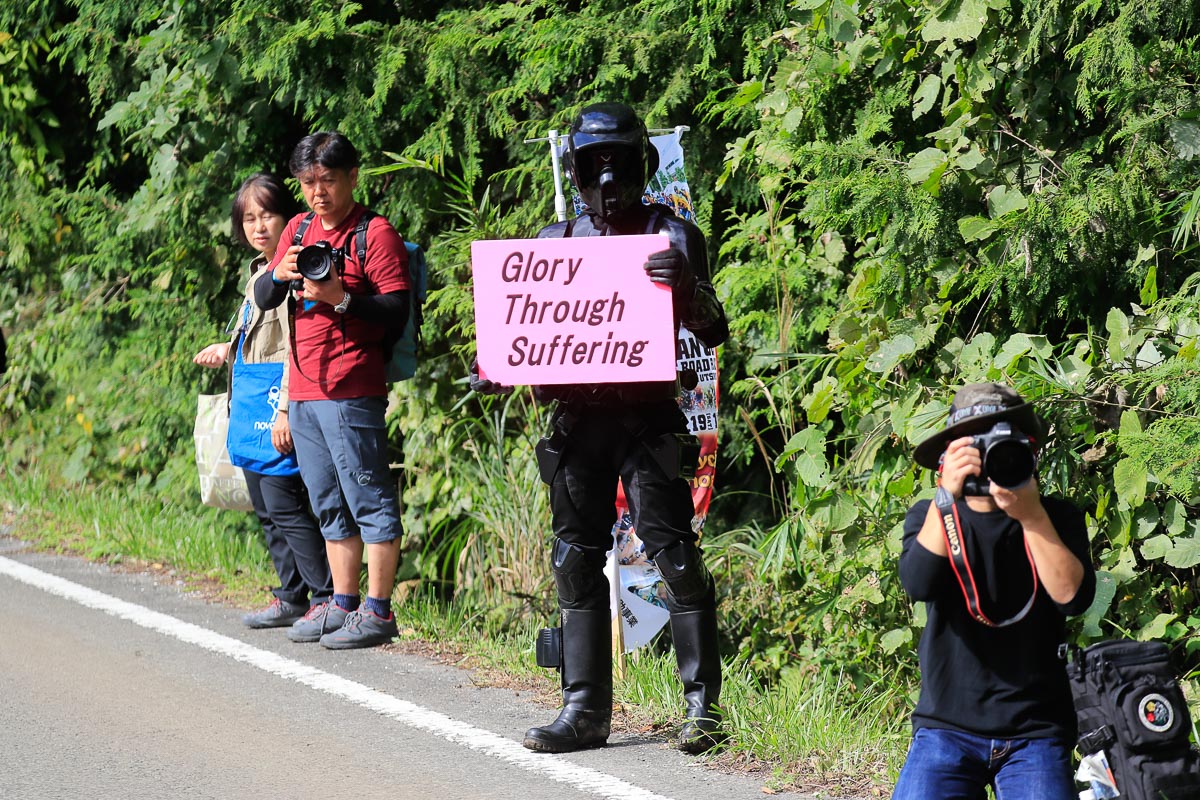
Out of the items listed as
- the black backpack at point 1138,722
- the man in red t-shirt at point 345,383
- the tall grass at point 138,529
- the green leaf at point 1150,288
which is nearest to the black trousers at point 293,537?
the man in red t-shirt at point 345,383

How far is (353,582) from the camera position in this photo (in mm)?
6184

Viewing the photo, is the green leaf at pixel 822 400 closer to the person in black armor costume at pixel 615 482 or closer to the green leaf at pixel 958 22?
the person in black armor costume at pixel 615 482

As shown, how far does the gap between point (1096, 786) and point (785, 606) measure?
291cm

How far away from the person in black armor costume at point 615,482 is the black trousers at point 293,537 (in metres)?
2.14

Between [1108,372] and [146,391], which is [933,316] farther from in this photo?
[146,391]

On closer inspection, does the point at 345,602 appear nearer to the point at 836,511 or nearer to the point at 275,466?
the point at 275,466

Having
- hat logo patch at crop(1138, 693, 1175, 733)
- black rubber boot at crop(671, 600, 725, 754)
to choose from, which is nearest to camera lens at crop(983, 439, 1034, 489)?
hat logo patch at crop(1138, 693, 1175, 733)

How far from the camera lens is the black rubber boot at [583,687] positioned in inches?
179

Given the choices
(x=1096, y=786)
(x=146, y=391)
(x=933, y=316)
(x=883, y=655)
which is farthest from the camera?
(x=146, y=391)

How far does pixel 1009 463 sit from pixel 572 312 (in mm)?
1872

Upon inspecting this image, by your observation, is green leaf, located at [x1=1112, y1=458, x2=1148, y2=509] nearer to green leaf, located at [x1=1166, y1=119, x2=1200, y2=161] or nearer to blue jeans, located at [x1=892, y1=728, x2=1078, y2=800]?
green leaf, located at [x1=1166, y1=119, x2=1200, y2=161]

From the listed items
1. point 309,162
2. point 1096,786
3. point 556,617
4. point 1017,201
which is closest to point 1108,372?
point 1017,201

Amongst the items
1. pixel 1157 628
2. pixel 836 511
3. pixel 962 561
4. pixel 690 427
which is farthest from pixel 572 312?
pixel 1157 628

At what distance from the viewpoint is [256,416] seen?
6.41 metres
